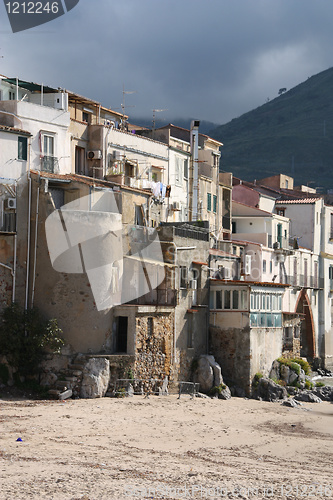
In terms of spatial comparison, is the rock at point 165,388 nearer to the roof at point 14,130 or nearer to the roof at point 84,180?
the roof at point 84,180

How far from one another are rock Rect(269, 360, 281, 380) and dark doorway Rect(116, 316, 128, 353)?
11.8 meters

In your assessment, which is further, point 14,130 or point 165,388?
point 165,388

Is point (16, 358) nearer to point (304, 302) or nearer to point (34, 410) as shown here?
point (34, 410)

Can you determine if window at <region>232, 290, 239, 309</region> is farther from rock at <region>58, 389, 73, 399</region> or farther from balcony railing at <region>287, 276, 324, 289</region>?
balcony railing at <region>287, 276, 324, 289</region>

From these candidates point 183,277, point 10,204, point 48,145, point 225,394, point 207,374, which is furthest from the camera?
point 183,277

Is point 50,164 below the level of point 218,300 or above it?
above

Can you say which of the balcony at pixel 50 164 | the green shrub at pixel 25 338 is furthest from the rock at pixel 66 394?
the balcony at pixel 50 164

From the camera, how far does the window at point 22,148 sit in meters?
44.7

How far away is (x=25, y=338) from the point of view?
4197 centimetres

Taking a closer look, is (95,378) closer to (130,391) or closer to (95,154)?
(130,391)

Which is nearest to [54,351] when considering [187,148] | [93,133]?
[93,133]

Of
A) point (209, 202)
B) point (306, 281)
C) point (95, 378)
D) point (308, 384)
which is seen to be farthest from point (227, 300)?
point (306, 281)

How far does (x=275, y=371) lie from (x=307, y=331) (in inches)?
967

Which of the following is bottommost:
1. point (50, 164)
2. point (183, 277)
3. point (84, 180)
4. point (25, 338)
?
point (25, 338)
